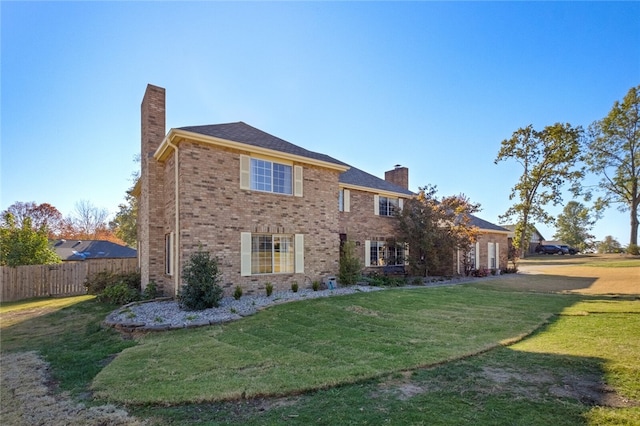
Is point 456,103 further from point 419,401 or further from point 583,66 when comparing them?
point 419,401

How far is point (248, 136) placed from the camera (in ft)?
41.4

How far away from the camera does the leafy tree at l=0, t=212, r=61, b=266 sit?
653 inches

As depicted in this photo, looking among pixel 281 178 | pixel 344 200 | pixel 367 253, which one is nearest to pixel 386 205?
pixel 367 253

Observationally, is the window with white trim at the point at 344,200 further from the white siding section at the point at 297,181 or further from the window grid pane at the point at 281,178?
the window grid pane at the point at 281,178

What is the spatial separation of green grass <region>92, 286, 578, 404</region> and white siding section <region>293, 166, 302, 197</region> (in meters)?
4.75

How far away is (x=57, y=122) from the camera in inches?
539

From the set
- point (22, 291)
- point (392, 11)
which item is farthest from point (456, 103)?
point (22, 291)

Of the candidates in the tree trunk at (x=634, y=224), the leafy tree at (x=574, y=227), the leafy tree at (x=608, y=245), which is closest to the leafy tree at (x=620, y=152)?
the tree trunk at (x=634, y=224)

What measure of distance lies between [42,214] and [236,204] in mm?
46650

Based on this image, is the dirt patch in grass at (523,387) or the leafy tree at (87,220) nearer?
the dirt patch in grass at (523,387)

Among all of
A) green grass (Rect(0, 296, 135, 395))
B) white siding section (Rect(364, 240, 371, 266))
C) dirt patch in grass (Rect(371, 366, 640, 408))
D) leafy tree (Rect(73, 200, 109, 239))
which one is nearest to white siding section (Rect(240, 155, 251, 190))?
green grass (Rect(0, 296, 135, 395))

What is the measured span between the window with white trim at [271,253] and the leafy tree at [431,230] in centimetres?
759

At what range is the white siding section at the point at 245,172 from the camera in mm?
11672

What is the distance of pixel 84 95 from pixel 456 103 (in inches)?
606
